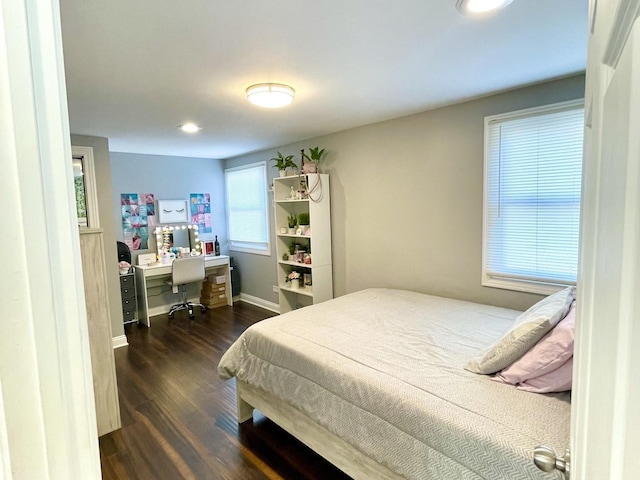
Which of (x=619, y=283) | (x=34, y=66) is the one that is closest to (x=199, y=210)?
(x=34, y=66)

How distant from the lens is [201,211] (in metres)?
5.33

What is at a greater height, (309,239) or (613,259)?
(613,259)

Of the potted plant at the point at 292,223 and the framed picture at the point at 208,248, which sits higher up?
the potted plant at the point at 292,223

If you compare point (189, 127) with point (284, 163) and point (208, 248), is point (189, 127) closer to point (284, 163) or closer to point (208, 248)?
point (284, 163)

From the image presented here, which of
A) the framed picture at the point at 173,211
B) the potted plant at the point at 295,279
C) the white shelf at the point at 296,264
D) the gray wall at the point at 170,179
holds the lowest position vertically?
the potted plant at the point at 295,279

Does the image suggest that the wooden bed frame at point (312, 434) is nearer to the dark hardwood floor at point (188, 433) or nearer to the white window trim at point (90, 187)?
the dark hardwood floor at point (188, 433)

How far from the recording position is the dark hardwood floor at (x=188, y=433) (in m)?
1.97

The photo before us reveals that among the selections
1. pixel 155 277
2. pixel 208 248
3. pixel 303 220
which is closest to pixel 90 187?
pixel 155 277

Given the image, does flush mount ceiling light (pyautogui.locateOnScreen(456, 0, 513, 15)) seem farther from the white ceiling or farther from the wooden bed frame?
the wooden bed frame

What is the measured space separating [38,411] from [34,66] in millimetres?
451

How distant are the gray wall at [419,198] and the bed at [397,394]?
524mm

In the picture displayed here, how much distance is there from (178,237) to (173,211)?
0.40 metres

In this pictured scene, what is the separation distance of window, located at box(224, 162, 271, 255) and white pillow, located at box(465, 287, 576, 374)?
3.62 m

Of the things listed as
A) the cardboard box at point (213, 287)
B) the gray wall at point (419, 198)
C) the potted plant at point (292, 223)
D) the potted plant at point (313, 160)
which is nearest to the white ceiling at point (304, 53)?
the gray wall at point (419, 198)
